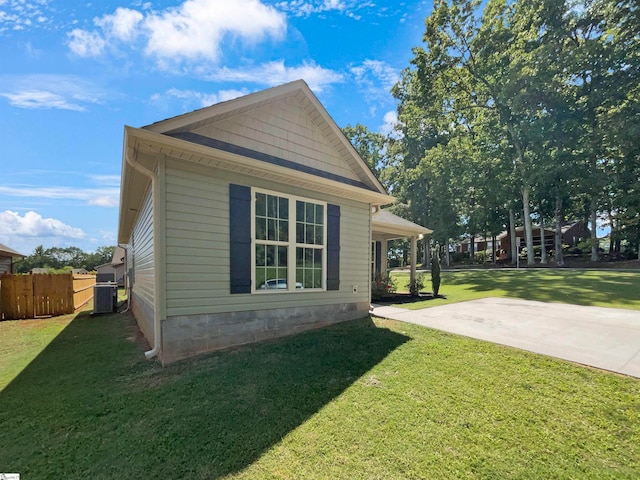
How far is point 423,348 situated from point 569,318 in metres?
4.27

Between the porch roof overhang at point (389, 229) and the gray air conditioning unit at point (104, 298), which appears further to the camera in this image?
the gray air conditioning unit at point (104, 298)

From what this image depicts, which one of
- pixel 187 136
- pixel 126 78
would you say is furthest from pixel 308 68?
pixel 187 136

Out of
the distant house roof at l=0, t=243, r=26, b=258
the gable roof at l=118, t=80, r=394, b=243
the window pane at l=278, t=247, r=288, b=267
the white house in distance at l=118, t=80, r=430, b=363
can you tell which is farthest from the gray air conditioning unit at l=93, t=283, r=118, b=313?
the distant house roof at l=0, t=243, r=26, b=258

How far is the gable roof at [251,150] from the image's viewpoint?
4.34m

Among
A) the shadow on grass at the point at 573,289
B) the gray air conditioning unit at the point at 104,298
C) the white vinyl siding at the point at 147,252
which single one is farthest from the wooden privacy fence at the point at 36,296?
the shadow on grass at the point at 573,289

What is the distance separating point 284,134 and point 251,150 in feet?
3.03

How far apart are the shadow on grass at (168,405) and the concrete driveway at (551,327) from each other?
5.85ft

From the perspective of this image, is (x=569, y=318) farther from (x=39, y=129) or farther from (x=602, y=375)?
(x=39, y=129)

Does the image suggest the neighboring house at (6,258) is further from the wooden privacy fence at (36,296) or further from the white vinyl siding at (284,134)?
the white vinyl siding at (284,134)

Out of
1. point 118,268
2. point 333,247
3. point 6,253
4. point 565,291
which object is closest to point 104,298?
point 333,247

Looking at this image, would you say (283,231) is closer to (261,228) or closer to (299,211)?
(261,228)

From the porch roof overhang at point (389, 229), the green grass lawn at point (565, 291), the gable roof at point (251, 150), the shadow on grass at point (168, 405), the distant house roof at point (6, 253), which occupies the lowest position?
the shadow on grass at point (168, 405)

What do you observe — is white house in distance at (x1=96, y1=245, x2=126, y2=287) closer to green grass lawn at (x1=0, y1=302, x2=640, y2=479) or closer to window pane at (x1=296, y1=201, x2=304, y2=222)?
window pane at (x1=296, y1=201, x2=304, y2=222)

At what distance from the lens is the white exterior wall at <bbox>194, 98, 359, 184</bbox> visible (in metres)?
5.29
